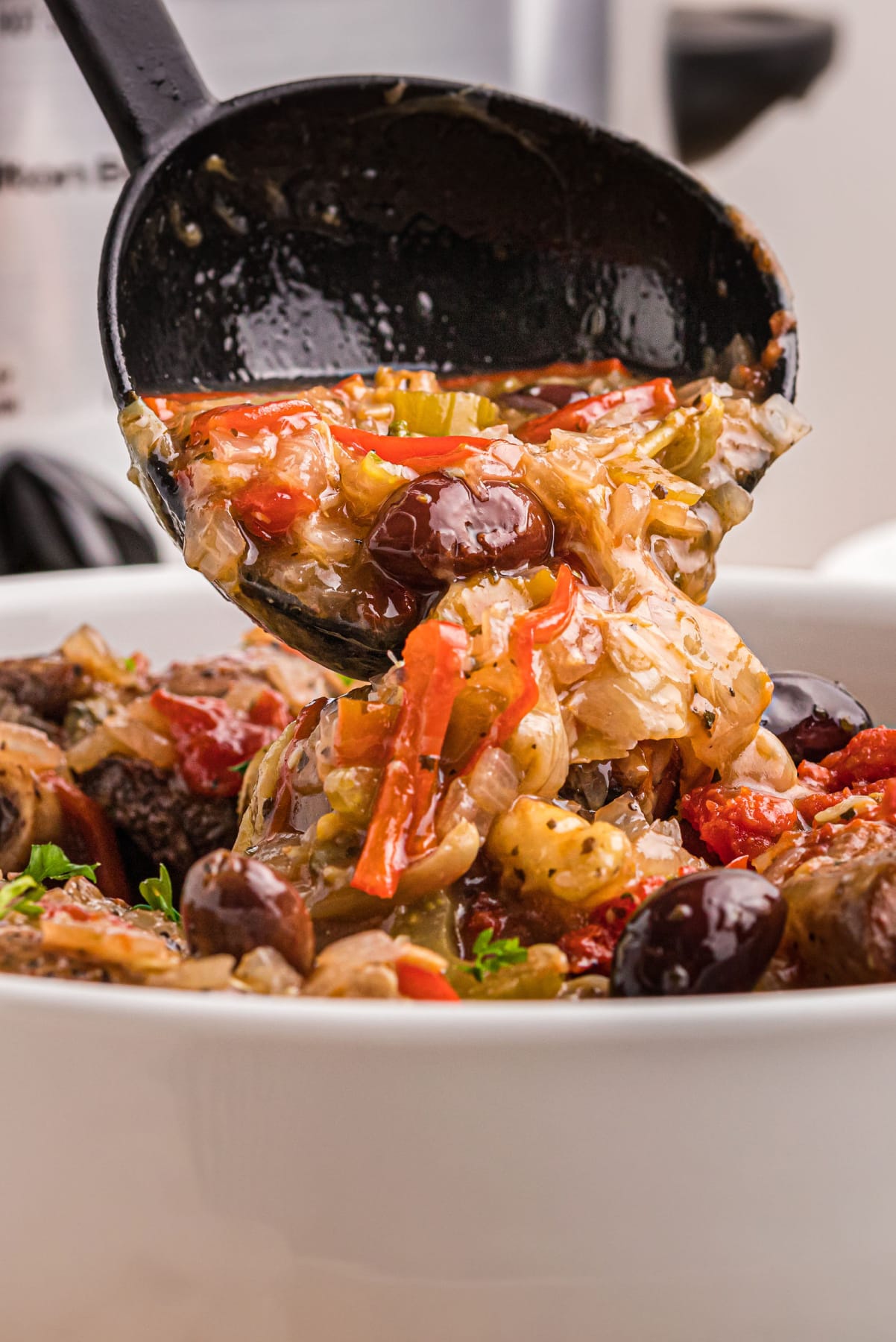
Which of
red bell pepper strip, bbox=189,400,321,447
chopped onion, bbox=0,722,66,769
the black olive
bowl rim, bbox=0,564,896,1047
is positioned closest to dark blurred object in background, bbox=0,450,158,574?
chopped onion, bbox=0,722,66,769

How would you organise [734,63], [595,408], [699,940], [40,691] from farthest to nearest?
[734,63] → [40,691] → [595,408] → [699,940]

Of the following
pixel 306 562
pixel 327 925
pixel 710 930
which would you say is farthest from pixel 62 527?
pixel 710 930

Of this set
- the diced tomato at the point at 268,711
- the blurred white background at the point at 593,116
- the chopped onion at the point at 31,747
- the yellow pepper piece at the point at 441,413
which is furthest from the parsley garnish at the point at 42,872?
the blurred white background at the point at 593,116

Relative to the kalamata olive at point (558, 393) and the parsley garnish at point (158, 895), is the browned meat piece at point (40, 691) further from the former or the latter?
the kalamata olive at point (558, 393)

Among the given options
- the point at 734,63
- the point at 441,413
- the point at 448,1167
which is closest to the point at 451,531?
the point at 441,413

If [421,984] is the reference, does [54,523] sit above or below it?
below

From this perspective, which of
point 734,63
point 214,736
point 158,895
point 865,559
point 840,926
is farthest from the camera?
point 734,63

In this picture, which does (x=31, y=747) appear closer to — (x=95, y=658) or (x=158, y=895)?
(x=95, y=658)

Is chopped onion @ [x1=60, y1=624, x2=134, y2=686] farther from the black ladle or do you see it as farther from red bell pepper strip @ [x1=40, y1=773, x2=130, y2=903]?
the black ladle
